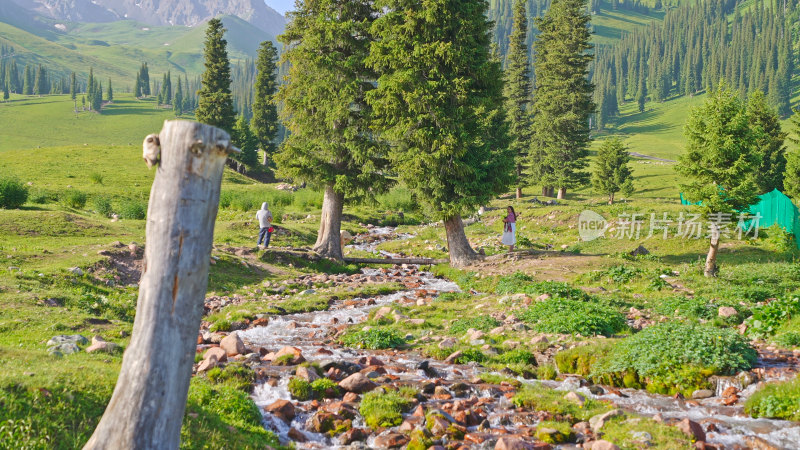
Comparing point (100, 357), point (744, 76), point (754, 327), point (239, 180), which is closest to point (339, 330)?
point (100, 357)

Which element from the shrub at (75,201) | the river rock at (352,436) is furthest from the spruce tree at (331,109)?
the river rock at (352,436)

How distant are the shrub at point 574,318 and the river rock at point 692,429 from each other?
4.79 metres

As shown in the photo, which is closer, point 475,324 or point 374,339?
point 374,339

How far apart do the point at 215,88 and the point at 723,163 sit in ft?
200

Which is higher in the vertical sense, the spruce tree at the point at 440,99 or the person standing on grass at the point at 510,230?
the spruce tree at the point at 440,99

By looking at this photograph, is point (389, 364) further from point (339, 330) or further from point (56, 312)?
point (56, 312)

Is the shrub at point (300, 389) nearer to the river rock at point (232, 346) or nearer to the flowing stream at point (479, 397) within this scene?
the flowing stream at point (479, 397)

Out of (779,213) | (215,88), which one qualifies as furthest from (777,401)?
(215,88)

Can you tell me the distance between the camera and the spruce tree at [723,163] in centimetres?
1920

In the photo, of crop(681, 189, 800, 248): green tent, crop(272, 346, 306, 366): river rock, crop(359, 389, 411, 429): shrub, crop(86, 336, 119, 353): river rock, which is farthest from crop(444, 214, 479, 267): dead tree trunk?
crop(86, 336, 119, 353): river rock

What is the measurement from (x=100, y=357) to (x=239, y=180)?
55.0 meters

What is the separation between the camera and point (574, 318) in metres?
13.1

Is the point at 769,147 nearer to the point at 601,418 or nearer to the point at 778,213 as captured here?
the point at 778,213

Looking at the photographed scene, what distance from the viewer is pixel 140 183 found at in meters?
48.6
